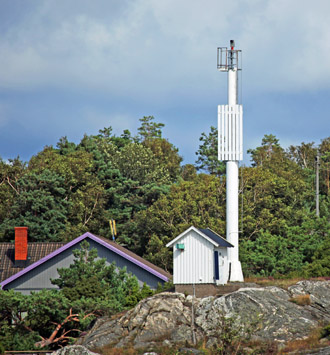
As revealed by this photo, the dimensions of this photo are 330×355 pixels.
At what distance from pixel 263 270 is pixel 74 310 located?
15461 millimetres

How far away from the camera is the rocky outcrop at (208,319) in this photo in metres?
34.3

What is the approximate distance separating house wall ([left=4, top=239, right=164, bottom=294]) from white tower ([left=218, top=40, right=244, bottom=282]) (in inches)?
232

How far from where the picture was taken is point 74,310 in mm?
38438

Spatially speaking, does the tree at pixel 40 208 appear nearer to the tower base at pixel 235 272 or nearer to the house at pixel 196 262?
the tower base at pixel 235 272

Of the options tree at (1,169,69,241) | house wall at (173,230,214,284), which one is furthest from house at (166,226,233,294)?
tree at (1,169,69,241)

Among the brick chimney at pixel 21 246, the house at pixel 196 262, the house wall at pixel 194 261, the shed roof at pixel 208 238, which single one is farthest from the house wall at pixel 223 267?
the brick chimney at pixel 21 246

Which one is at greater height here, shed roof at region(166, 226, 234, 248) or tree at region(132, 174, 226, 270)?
tree at region(132, 174, 226, 270)

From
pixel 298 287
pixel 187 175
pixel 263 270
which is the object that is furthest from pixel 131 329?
pixel 187 175

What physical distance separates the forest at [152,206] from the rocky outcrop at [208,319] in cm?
962

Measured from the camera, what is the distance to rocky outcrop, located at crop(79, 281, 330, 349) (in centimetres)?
3434

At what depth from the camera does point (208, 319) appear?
3559 cm

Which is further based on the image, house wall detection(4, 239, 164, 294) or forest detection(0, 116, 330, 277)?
forest detection(0, 116, 330, 277)

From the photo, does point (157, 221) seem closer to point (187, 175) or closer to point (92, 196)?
point (92, 196)

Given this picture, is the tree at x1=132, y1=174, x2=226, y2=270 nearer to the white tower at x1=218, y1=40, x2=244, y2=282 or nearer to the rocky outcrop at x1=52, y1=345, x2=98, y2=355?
the white tower at x1=218, y1=40, x2=244, y2=282
